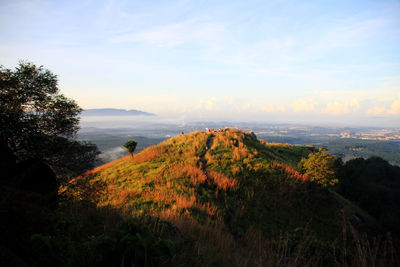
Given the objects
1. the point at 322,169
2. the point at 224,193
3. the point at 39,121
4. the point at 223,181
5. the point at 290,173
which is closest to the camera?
the point at 39,121

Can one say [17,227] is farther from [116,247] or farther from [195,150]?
[195,150]

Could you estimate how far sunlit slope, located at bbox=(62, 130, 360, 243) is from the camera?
8.57 metres

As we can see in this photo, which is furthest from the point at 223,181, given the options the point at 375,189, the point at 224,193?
the point at 375,189

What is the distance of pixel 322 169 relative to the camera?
14.2m

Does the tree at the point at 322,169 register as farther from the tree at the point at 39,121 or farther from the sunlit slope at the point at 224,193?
the tree at the point at 39,121

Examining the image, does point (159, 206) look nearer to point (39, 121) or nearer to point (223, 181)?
point (223, 181)

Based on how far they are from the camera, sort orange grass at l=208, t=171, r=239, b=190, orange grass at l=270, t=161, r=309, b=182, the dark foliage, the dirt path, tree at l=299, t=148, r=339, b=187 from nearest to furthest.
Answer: orange grass at l=208, t=171, r=239, b=190 → tree at l=299, t=148, r=339, b=187 → orange grass at l=270, t=161, r=309, b=182 → the dirt path → the dark foliage

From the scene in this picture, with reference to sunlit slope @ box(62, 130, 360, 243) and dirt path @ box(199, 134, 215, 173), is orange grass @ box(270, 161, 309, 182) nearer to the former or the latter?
sunlit slope @ box(62, 130, 360, 243)

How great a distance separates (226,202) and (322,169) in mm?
9410

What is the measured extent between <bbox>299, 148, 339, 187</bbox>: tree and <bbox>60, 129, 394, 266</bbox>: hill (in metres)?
0.73

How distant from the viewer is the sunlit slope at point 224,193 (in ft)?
28.1

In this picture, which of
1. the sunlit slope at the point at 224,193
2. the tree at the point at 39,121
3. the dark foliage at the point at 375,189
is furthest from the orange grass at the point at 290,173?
the tree at the point at 39,121

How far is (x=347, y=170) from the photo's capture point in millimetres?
41531

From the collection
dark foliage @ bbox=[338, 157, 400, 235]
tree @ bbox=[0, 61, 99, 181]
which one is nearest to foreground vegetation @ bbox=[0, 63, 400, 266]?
tree @ bbox=[0, 61, 99, 181]
